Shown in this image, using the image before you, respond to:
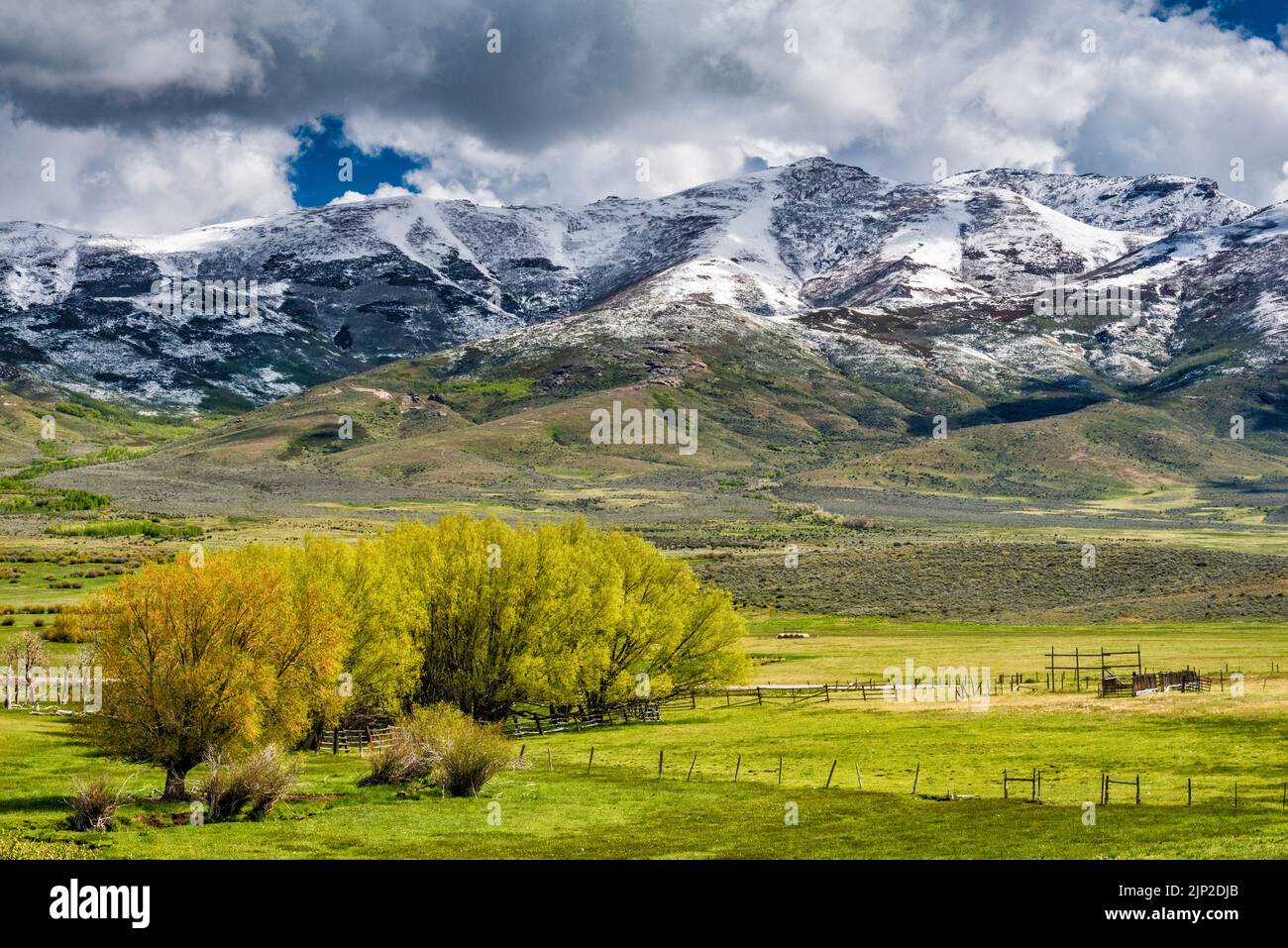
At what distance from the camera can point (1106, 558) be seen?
524 feet

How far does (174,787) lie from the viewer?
148 ft

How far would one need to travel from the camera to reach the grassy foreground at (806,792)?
3391 centimetres

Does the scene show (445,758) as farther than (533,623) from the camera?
No

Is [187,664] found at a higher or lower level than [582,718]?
higher

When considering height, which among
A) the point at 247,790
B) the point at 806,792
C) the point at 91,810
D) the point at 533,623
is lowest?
the point at 806,792

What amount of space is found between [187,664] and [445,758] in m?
11.4

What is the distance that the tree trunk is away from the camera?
44469 mm

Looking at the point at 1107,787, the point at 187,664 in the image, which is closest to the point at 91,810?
the point at 187,664

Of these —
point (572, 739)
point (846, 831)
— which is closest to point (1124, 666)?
point (572, 739)

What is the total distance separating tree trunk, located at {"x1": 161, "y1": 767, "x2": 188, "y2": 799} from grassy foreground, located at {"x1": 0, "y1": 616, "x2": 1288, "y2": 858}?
1.41 m

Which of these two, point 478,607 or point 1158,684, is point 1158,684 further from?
point 478,607
